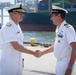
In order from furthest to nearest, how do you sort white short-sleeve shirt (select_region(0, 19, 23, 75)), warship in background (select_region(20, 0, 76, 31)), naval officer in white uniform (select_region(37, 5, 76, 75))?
warship in background (select_region(20, 0, 76, 31)) < white short-sleeve shirt (select_region(0, 19, 23, 75)) < naval officer in white uniform (select_region(37, 5, 76, 75))

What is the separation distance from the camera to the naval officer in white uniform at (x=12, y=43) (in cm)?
Result: 243

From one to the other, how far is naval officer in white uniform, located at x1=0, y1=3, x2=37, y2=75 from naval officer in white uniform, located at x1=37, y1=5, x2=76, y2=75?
0.35 metres

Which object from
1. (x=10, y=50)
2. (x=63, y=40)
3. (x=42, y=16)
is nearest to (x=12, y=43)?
(x=10, y=50)

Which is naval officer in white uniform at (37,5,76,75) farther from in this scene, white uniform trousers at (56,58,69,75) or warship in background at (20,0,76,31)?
Answer: warship in background at (20,0,76,31)

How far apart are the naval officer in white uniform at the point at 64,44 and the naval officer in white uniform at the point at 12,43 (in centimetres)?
35

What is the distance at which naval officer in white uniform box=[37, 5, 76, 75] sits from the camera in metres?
2.31

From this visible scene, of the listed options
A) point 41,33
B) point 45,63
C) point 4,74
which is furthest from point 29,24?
point 4,74

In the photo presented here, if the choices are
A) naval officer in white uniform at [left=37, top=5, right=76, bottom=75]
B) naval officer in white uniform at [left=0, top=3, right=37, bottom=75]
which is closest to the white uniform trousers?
naval officer in white uniform at [left=37, top=5, right=76, bottom=75]

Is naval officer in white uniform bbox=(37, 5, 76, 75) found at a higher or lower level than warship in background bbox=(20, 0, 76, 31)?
higher

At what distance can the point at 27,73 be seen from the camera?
4.29 meters

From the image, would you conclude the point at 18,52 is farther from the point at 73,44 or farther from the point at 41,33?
the point at 41,33

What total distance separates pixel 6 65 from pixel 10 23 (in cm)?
41

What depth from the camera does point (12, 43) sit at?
2443mm

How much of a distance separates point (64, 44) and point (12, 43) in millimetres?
485
